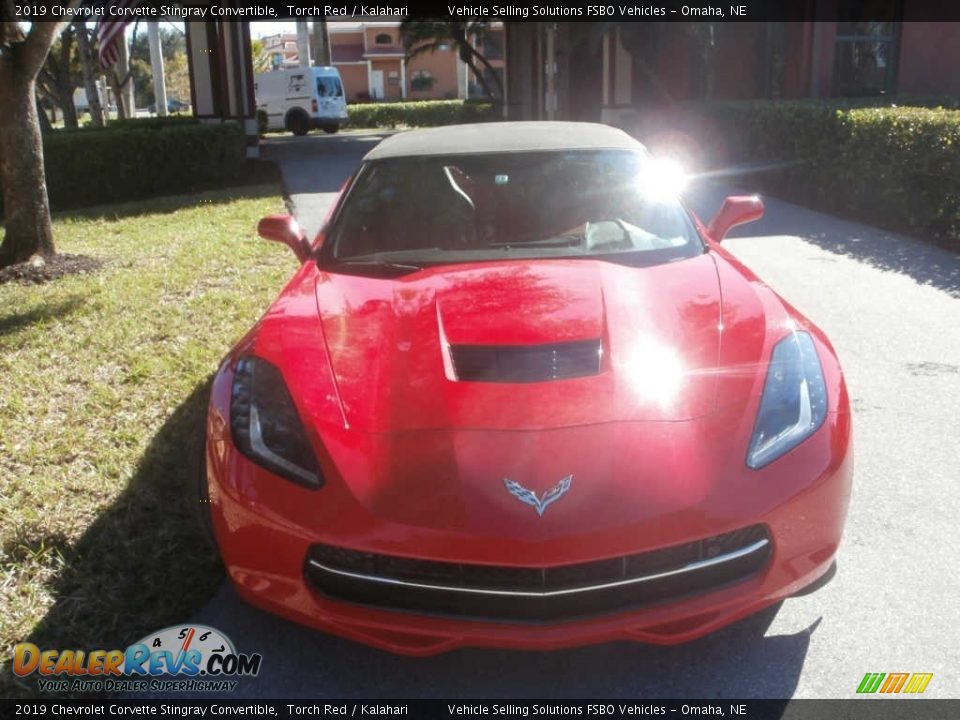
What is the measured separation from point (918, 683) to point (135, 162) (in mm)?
13951

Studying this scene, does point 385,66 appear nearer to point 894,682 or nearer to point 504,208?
point 504,208

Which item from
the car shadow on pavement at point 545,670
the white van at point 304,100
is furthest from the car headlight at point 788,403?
the white van at point 304,100

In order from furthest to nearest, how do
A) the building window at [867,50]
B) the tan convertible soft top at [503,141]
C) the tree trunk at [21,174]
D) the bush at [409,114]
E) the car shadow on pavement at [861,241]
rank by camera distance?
the bush at [409,114] < the building window at [867,50] < the tree trunk at [21,174] < the car shadow on pavement at [861,241] < the tan convertible soft top at [503,141]

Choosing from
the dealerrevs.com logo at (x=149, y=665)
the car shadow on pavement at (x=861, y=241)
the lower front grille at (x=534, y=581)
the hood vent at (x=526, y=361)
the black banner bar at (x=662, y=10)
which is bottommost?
the dealerrevs.com logo at (x=149, y=665)

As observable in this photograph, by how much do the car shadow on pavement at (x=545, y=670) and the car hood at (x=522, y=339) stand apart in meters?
0.72

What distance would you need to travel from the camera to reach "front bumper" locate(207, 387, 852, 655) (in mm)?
2305

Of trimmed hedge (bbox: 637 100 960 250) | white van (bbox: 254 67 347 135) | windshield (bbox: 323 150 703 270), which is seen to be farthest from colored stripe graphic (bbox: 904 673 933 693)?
white van (bbox: 254 67 347 135)

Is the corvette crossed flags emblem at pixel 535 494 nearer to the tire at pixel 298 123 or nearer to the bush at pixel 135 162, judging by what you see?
the bush at pixel 135 162

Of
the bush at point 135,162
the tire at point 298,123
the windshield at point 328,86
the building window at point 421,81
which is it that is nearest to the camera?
the bush at point 135,162

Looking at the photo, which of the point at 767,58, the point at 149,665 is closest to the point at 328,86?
the point at 767,58

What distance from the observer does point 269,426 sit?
2.67 m

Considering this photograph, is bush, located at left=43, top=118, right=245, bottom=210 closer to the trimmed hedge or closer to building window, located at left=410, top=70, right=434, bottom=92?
the trimmed hedge

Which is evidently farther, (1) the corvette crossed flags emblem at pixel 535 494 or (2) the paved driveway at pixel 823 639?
(2) the paved driveway at pixel 823 639

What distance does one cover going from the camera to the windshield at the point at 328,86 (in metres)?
32.7
